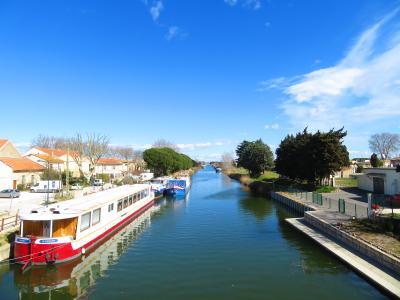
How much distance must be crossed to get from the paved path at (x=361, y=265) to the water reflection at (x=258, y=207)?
12.9 metres

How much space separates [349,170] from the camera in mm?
74625

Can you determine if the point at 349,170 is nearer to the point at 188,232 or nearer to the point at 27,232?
the point at 188,232

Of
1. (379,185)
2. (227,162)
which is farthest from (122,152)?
(379,185)

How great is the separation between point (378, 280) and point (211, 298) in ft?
23.8

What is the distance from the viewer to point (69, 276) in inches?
693

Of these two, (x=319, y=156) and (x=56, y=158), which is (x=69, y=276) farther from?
(x=56, y=158)

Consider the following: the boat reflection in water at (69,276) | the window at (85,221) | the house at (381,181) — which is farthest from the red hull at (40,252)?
the house at (381,181)

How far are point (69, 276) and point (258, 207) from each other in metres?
29.9

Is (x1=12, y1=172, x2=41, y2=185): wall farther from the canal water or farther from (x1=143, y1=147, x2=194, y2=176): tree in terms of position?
(x1=143, y1=147, x2=194, y2=176): tree

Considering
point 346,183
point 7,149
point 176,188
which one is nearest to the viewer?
point 346,183

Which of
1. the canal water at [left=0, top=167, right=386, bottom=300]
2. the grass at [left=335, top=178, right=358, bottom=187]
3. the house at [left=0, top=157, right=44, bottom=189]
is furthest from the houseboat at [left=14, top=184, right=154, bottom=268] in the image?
the grass at [left=335, top=178, right=358, bottom=187]

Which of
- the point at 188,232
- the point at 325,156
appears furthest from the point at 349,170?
the point at 188,232

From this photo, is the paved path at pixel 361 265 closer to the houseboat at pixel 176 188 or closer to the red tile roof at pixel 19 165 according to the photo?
the houseboat at pixel 176 188

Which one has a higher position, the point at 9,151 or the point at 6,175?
the point at 9,151
